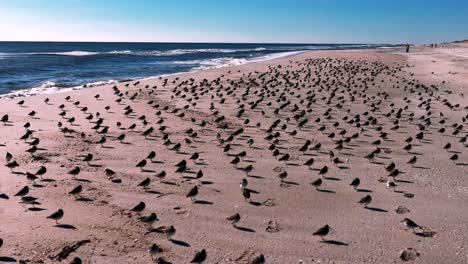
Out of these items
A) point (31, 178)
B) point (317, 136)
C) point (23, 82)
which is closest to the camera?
point (31, 178)

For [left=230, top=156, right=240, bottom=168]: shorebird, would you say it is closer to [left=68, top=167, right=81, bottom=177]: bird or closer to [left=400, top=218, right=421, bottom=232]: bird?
[left=68, top=167, right=81, bottom=177]: bird

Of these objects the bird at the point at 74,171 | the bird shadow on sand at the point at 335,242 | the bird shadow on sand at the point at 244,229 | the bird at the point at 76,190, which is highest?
the bird at the point at 74,171

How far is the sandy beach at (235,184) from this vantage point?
8.73m

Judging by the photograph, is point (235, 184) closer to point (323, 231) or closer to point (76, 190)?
point (323, 231)

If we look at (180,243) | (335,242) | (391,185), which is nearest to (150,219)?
(180,243)

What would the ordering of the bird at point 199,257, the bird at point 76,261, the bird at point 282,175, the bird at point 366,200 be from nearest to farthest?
the bird at point 76,261
the bird at point 199,257
the bird at point 366,200
the bird at point 282,175

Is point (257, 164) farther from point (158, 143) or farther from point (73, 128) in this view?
point (73, 128)

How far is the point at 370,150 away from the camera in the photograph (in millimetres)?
15531

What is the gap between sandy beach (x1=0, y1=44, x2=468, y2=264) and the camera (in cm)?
873

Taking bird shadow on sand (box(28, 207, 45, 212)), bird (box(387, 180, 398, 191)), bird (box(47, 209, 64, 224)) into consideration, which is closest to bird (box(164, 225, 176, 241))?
bird (box(47, 209, 64, 224))

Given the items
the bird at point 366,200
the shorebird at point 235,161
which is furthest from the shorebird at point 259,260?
the shorebird at point 235,161

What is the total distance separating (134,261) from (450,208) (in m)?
7.05

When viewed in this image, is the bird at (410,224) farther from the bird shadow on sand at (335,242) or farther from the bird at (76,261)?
the bird at (76,261)

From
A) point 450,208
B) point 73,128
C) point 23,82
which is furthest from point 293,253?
point 23,82
